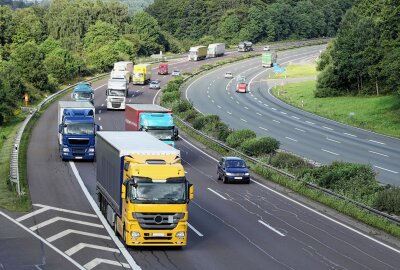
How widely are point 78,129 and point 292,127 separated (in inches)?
1343

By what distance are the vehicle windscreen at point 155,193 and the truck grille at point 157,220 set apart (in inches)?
19.2

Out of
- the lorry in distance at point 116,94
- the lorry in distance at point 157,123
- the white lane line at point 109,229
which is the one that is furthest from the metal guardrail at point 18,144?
the lorry in distance at point 157,123

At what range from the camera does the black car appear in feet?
145

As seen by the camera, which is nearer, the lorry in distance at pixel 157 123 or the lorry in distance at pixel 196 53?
the lorry in distance at pixel 157 123

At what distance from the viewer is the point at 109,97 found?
85.0 meters

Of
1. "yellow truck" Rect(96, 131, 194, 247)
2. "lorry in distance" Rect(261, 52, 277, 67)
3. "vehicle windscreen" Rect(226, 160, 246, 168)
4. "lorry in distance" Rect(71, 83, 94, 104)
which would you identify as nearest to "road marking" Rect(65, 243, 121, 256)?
"yellow truck" Rect(96, 131, 194, 247)

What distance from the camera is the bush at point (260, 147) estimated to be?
52688 millimetres

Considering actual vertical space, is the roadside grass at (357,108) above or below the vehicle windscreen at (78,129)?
below

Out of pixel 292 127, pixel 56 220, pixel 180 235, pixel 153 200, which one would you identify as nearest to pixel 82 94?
pixel 292 127

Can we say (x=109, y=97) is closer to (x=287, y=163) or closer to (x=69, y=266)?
(x=287, y=163)

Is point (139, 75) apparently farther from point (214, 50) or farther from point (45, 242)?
point (45, 242)

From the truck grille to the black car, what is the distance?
Result: 61.0ft

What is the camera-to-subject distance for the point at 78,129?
50.5 metres

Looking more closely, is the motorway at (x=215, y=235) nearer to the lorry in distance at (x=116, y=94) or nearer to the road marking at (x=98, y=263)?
the road marking at (x=98, y=263)
